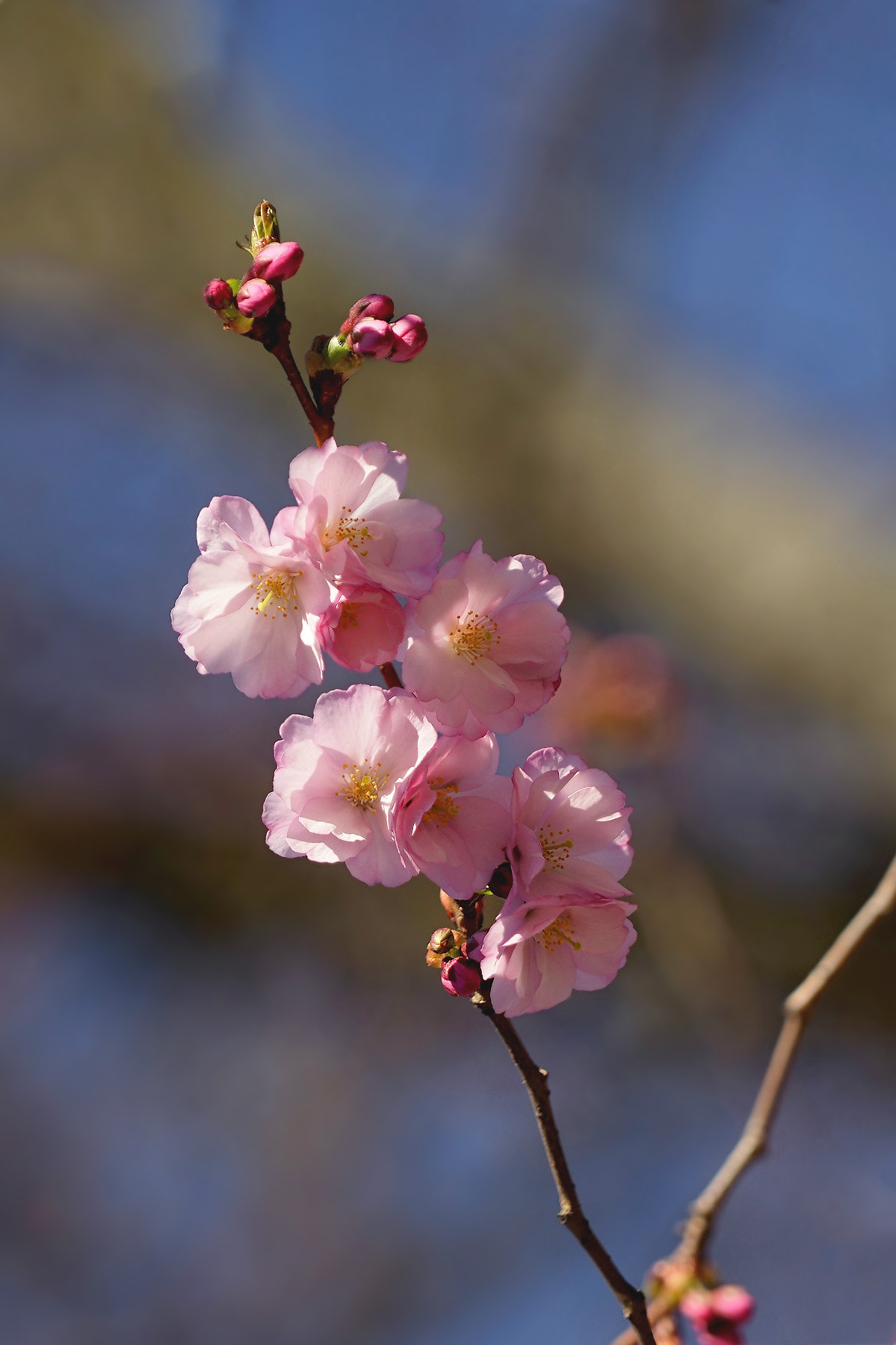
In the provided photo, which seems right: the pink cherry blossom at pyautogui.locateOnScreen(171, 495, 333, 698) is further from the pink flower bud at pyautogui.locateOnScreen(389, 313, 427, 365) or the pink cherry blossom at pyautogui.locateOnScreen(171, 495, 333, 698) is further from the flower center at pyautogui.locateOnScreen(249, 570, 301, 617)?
the pink flower bud at pyautogui.locateOnScreen(389, 313, 427, 365)

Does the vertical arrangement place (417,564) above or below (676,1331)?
above

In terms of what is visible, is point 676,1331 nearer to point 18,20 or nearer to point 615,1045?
point 615,1045

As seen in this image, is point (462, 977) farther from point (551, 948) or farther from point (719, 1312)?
point (719, 1312)

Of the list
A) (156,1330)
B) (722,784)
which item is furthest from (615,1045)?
(156,1330)

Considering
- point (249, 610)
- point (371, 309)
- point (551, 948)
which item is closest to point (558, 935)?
point (551, 948)

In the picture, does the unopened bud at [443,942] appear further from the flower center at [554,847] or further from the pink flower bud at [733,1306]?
the pink flower bud at [733,1306]

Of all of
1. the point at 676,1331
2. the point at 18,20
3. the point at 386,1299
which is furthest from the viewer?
the point at 18,20

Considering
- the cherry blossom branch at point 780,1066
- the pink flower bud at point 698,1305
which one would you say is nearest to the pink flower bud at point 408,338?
the cherry blossom branch at point 780,1066
